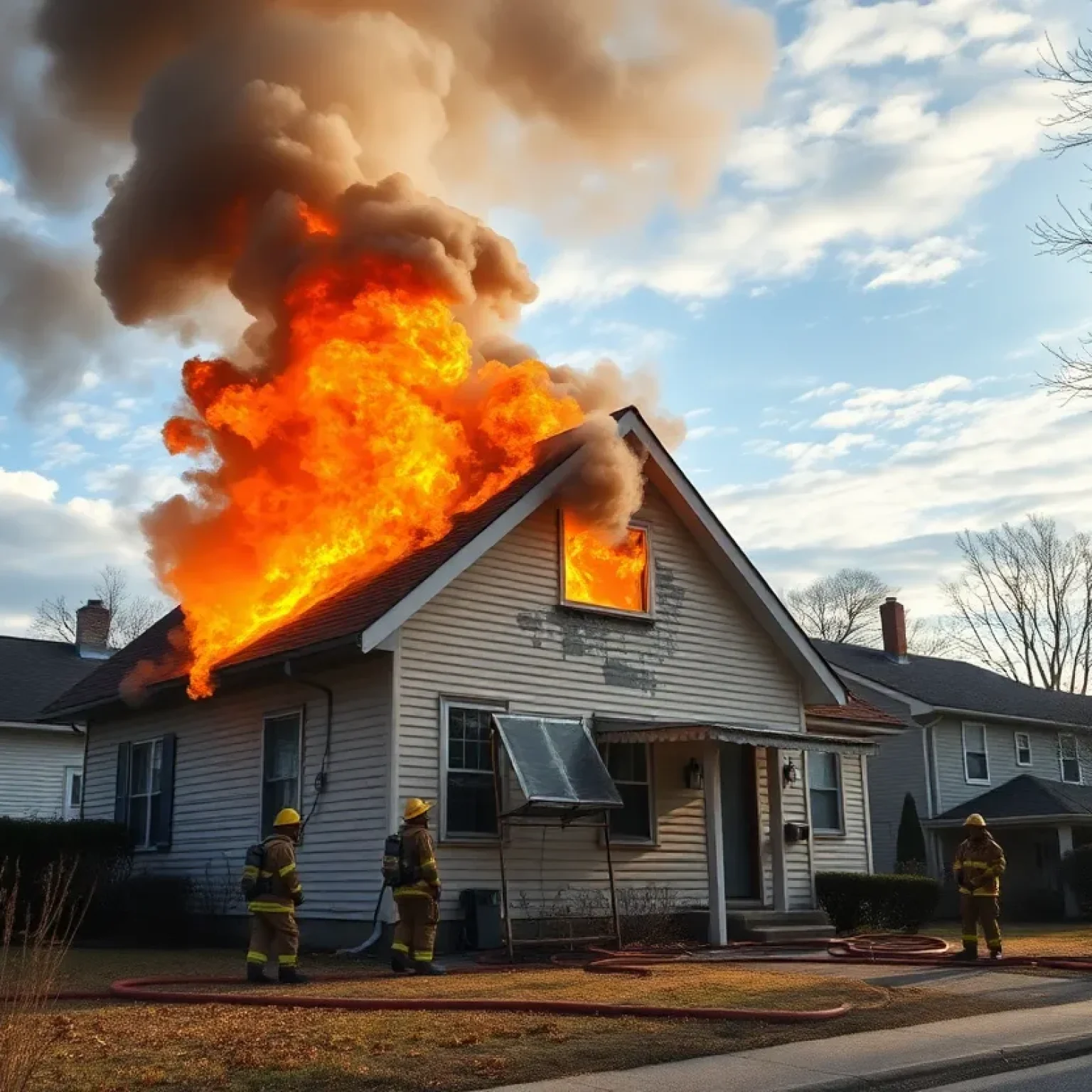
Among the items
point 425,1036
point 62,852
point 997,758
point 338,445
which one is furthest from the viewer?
point 997,758

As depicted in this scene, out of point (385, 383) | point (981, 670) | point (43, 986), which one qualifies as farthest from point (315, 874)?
point (981, 670)

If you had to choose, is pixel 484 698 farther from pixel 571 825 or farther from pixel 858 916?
pixel 858 916

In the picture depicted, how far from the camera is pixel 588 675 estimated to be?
647 inches

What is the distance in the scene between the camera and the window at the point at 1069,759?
3366 centimetres

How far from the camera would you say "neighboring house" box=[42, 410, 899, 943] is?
14562mm

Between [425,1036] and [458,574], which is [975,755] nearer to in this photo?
[458,574]

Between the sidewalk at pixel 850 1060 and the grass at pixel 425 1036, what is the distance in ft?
0.75

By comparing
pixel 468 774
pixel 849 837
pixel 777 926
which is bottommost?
pixel 777 926

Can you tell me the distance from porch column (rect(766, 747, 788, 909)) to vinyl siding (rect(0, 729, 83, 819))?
17.4 metres

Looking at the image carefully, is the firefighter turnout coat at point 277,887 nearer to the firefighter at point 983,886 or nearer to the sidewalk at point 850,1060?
the sidewalk at point 850,1060

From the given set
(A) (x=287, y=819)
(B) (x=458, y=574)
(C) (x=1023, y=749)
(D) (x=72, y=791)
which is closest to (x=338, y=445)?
(B) (x=458, y=574)

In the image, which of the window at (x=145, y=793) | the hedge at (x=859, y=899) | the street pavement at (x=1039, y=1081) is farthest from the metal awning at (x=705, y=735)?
the street pavement at (x=1039, y=1081)

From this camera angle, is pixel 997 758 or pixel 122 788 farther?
pixel 997 758

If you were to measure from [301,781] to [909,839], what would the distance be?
1729 centimetres
